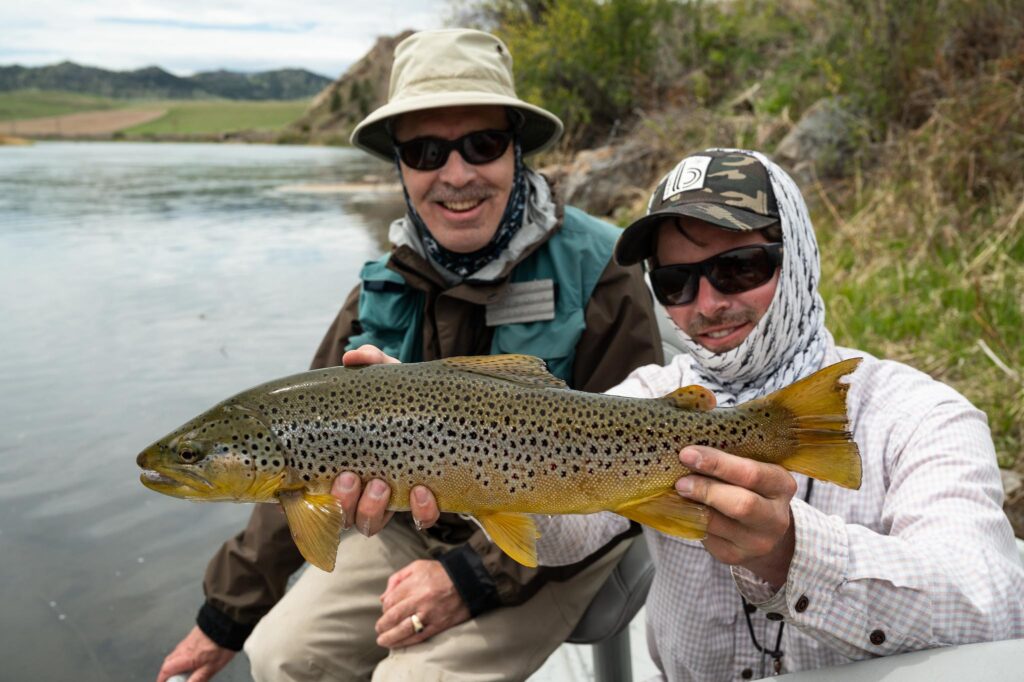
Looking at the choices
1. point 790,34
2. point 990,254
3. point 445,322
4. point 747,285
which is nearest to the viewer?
point 747,285

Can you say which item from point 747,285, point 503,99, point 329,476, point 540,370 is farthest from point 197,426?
point 503,99

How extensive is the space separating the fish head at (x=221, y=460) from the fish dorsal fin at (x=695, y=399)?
1.08 m

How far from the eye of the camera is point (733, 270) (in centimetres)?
258

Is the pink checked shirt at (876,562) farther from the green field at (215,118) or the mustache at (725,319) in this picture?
the green field at (215,118)

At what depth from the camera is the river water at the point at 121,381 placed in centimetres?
555

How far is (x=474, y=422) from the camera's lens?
2.20 metres

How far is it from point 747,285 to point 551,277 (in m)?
1.19

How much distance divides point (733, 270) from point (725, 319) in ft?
0.52

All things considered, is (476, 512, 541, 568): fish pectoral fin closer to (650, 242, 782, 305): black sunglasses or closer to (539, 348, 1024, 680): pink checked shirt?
(539, 348, 1024, 680): pink checked shirt

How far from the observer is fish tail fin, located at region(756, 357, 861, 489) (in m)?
1.93

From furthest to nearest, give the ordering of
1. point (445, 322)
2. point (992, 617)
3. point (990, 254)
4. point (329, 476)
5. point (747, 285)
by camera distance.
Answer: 1. point (990, 254)
2. point (445, 322)
3. point (747, 285)
4. point (329, 476)
5. point (992, 617)

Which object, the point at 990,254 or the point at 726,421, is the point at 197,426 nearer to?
the point at 726,421

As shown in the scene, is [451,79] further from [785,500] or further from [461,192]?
[785,500]

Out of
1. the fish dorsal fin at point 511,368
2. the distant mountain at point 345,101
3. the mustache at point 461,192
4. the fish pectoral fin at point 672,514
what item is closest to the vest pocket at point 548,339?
the mustache at point 461,192
